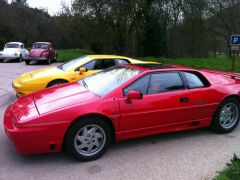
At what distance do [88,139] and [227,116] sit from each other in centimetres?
274

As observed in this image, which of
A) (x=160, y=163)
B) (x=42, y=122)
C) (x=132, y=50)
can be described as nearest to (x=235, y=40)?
(x=160, y=163)

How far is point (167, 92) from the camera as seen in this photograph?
491 cm

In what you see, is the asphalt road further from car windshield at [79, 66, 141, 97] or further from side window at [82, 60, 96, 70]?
side window at [82, 60, 96, 70]

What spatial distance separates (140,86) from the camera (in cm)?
477

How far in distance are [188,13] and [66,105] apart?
20.0 metres

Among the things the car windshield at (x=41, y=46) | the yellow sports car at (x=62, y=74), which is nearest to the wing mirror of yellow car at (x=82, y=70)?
the yellow sports car at (x=62, y=74)

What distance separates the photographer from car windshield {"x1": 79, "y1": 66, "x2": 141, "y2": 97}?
4738 mm

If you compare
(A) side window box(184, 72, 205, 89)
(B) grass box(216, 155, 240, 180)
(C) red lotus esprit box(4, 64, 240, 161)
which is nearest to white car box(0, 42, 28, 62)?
(C) red lotus esprit box(4, 64, 240, 161)

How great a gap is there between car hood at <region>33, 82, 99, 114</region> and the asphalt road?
2.48ft

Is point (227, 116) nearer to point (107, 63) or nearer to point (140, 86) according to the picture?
point (140, 86)

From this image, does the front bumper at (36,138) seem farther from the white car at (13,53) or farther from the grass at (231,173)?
the white car at (13,53)

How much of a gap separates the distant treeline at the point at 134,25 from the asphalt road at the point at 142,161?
51.1 ft

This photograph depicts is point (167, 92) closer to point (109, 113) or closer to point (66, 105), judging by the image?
point (109, 113)

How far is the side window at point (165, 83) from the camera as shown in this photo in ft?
16.0
